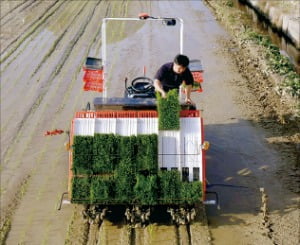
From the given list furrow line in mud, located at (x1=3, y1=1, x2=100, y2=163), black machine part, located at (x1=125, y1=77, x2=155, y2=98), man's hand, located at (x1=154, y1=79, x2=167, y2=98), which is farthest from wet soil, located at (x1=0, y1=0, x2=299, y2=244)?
man's hand, located at (x1=154, y1=79, x2=167, y2=98)

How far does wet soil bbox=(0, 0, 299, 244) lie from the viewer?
27.2 feet

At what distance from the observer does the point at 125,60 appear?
15.9 m

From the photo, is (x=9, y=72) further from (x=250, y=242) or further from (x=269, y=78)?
(x=250, y=242)

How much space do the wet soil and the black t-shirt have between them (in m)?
1.92

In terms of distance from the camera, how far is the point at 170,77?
8797mm

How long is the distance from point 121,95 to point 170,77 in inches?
181

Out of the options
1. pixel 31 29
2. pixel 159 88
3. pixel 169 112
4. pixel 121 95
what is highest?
pixel 31 29

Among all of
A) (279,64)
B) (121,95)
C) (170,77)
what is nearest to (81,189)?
(170,77)

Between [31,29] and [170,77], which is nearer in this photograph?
[170,77]

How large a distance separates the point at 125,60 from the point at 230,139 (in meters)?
5.80

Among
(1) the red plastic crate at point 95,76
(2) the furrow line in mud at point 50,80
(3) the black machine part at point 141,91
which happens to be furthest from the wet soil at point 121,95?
(3) the black machine part at point 141,91

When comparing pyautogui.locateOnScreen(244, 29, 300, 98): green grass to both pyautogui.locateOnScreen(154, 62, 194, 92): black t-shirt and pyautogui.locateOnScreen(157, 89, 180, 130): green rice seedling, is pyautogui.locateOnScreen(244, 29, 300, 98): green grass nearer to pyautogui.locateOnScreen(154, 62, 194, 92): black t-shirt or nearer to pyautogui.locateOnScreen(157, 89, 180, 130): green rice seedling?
pyautogui.locateOnScreen(154, 62, 194, 92): black t-shirt

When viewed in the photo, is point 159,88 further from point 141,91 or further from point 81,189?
point 81,189

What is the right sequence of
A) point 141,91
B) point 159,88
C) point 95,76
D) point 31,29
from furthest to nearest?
point 31,29
point 95,76
point 141,91
point 159,88
